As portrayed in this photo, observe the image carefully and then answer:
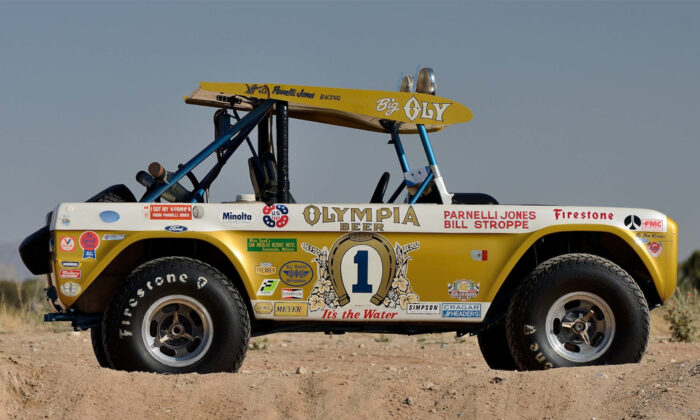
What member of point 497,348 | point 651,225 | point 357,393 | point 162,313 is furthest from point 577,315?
point 162,313

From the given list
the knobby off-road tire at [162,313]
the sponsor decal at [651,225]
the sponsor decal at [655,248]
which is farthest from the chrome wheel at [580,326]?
the knobby off-road tire at [162,313]

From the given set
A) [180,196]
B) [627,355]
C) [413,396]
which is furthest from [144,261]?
[627,355]

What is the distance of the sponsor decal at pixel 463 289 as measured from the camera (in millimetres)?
7934

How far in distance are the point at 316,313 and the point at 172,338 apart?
1087mm

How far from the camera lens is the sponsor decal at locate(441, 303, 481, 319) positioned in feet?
26.0

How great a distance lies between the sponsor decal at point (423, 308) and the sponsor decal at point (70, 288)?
246 centimetres

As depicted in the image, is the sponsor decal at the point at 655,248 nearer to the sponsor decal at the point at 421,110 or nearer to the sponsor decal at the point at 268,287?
the sponsor decal at the point at 421,110

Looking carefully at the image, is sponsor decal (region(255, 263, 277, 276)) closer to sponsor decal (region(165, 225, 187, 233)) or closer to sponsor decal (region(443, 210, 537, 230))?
sponsor decal (region(165, 225, 187, 233))

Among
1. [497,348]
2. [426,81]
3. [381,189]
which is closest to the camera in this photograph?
[426,81]

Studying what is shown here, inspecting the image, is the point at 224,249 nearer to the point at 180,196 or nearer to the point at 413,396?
the point at 180,196

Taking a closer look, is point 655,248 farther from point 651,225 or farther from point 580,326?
point 580,326

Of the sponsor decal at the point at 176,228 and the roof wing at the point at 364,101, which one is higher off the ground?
the roof wing at the point at 364,101

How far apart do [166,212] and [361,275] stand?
151cm

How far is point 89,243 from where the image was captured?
7797 millimetres
